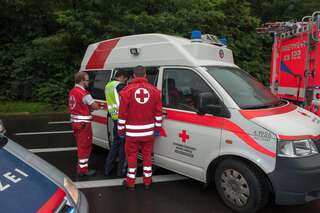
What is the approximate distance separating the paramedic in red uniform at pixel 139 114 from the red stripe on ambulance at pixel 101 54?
1796mm

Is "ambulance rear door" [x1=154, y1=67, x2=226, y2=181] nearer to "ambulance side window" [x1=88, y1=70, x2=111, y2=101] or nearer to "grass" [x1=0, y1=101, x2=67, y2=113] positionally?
"ambulance side window" [x1=88, y1=70, x2=111, y2=101]

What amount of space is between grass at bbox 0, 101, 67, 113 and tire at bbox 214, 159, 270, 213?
9990mm

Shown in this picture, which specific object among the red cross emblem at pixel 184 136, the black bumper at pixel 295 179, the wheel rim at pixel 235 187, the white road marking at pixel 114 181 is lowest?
the white road marking at pixel 114 181

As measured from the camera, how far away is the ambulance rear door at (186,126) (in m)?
3.48

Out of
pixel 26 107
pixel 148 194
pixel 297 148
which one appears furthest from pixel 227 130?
pixel 26 107

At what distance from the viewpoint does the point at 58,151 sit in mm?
6145

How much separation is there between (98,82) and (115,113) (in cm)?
137

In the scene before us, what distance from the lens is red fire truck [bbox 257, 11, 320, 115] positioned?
5.28 meters

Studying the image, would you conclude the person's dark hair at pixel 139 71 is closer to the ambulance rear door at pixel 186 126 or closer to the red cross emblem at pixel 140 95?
the red cross emblem at pixel 140 95

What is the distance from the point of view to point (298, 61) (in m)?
5.96

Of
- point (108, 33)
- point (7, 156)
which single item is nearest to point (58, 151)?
point (7, 156)

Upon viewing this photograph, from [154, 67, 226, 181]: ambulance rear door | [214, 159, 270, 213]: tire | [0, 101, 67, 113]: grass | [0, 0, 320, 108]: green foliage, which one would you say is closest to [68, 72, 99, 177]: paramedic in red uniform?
[154, 67, 226, 181]: ambulance rear door

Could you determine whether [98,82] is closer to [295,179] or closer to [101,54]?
[101,54]

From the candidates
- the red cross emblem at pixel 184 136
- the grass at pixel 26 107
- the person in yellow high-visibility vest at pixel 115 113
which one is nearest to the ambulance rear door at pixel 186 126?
the red cross emblem at pixel 184 136
